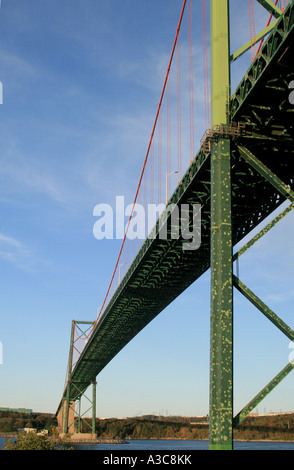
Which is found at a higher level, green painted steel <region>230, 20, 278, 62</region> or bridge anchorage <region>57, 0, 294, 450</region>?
green painted steel <region>230, 20, 278, 62</region>

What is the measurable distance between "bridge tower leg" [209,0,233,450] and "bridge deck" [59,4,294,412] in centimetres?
82

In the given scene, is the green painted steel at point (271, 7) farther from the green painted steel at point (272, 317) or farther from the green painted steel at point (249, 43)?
the green painted steel at point (272, 317)

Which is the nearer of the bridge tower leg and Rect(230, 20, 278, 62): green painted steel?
the bridge tower leg

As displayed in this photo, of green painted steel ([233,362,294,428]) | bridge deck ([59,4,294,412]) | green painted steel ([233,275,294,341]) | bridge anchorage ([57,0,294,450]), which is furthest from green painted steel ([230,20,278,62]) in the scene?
green painted steel ([233,362,294,428])

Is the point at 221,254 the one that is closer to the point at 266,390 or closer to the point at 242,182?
the point at 266,390

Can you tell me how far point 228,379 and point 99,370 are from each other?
62386 millimetres

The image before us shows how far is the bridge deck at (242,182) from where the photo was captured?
16.2 m

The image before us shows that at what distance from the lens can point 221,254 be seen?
17.6 m

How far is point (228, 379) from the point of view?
53.2ft

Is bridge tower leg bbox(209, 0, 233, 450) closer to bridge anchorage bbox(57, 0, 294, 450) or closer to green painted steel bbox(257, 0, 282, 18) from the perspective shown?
bridge anchorage bbox(57, 0, 294, 450)

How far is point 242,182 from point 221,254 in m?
6.15

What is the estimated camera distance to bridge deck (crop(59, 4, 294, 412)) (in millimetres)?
16219

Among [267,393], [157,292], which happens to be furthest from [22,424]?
[267,393]
